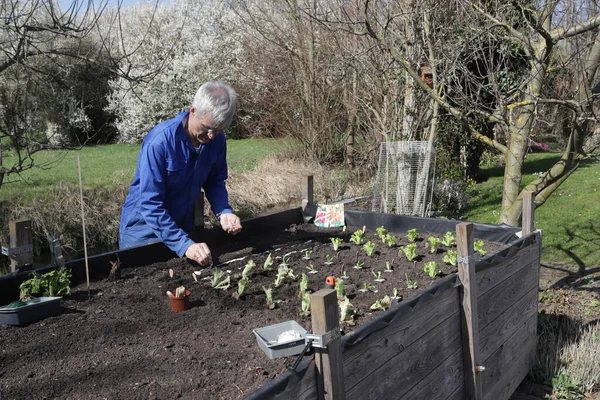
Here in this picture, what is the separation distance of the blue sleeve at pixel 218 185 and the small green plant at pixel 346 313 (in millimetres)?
1319

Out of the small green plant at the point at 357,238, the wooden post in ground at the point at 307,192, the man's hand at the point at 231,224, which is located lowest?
the small green plant at the point at 357,238

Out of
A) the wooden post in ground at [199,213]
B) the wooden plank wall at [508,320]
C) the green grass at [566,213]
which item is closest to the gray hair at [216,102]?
the wooden post in ground at [199,213]

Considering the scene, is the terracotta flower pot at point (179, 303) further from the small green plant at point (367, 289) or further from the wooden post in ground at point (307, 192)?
the wooden post in ground at point (307, 192)

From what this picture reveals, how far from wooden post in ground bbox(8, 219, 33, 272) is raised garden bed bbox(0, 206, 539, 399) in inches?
3.9

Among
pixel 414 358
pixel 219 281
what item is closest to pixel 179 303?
pixel 219 281

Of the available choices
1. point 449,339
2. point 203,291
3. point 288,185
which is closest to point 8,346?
point 203,291

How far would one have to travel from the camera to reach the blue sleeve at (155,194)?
299cm

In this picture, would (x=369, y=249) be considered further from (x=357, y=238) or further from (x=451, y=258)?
(x=451, y=258)

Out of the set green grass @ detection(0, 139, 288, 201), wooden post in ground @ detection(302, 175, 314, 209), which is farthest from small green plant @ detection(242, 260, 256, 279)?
green grass @ detection(0, 139, 288, 201)

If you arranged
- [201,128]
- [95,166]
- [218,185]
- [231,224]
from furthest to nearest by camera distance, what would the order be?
[95,166], [218,185], [231,224], [201,128]

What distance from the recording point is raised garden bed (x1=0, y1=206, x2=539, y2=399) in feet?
6.46

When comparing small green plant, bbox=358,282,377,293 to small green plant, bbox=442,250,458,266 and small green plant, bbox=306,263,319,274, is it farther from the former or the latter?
small green plant, bbox=442,250,458,266

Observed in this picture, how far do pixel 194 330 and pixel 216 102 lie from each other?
1184mm

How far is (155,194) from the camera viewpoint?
306 cm
